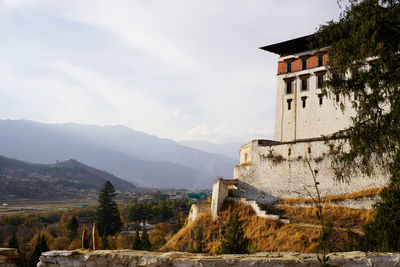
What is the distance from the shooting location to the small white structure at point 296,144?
991 inches

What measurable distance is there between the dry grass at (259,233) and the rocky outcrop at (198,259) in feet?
37.5

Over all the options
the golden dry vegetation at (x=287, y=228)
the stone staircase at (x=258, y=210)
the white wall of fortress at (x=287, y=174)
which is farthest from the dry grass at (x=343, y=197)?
the stone staircase at (x=258, y=210)

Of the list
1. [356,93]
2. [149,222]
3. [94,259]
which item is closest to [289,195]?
[356,93]

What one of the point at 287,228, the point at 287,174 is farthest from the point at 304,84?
the point at 287,228

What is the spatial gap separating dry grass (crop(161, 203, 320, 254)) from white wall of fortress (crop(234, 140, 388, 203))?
2344mm

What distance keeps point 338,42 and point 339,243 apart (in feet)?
35.9

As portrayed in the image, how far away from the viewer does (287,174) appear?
27266 mm

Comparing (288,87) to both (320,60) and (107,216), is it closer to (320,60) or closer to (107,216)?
(320,60)

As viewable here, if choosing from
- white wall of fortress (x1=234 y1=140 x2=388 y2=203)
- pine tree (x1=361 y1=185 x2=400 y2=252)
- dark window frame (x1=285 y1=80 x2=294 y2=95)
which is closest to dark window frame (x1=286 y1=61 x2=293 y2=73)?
dark window frame (x1=285 y1=80 x2=294 y2=95)

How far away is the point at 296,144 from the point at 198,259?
834 inches

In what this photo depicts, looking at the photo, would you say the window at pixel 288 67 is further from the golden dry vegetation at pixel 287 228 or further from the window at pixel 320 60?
the golden dry vegetation at pixel 287 228

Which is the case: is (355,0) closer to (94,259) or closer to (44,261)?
(94,259)

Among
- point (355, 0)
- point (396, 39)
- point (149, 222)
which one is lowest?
point (149, 222)

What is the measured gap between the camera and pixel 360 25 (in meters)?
11.9
